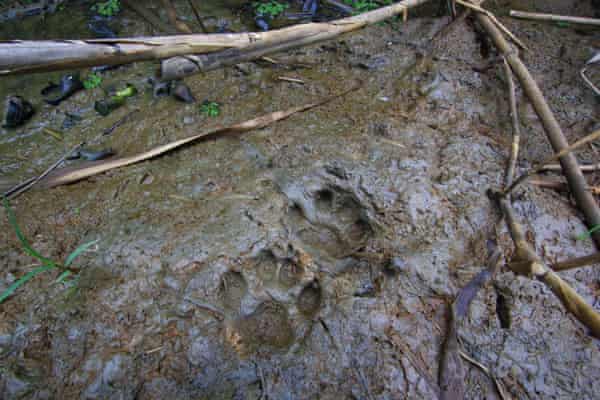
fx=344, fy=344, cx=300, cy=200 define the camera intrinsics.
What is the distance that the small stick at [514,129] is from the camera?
2.05 meters

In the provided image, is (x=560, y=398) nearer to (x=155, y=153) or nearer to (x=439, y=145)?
(x=439, y=145)

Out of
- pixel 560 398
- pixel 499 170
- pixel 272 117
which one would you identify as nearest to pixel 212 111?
pixel 272 117

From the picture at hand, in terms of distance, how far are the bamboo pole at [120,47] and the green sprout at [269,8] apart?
1.55 metres

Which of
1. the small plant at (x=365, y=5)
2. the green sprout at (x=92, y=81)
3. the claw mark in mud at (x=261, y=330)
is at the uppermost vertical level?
the small plant at (x=365, y=5)

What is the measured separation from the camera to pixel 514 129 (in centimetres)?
221

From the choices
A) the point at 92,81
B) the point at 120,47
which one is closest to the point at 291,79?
the point at 120,47

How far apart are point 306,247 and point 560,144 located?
62.9 inches

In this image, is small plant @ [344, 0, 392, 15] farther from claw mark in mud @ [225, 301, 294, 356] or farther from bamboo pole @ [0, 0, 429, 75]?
claw mark in mud @ [225, 301, 294, 356]

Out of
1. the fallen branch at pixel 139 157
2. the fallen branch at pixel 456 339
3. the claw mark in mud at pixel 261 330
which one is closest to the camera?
the fallen branch at pixel 456 339

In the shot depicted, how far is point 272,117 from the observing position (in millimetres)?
2414

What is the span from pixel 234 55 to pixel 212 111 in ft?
2.35

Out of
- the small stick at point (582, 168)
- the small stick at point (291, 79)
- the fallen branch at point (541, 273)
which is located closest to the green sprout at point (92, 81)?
the small stick at point (291, 79)

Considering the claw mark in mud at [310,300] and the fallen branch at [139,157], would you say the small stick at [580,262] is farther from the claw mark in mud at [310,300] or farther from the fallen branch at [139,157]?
the fallen branch at [139,157]

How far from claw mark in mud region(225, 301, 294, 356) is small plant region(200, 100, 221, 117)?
154cm
